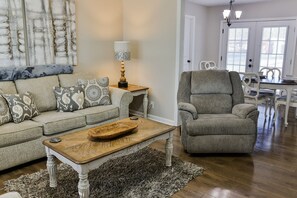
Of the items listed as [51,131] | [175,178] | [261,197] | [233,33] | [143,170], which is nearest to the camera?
[261,197]

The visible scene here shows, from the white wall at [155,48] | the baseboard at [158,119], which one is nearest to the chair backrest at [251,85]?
the white wall at [155,48]

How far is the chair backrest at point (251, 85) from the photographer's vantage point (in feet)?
13.6

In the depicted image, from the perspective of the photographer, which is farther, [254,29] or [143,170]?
[254,29]

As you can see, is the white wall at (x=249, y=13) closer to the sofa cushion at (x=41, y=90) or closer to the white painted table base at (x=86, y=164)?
the white painted table base at (x=86, y=164)

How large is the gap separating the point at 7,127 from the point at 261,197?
2633mm

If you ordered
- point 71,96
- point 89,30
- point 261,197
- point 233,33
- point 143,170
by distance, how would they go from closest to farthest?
point 261,197
point 143,170
point 71,96
point 89,30
point 233,33

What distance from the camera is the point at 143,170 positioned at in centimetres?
265

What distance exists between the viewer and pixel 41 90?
3.33 meters

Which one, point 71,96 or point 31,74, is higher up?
point 31,74

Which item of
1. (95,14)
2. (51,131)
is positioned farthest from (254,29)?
(51,131)

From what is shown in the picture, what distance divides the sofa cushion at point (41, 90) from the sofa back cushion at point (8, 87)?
0.19 ft

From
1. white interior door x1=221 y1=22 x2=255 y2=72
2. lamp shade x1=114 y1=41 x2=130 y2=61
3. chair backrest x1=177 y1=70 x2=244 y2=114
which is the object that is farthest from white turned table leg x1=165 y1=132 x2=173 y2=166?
white interior door x1=221 y1=22 x2=255 y2=72

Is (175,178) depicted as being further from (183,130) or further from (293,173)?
(293,173)

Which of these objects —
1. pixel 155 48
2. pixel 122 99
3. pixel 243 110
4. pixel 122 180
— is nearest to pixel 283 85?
pixel 243 110
